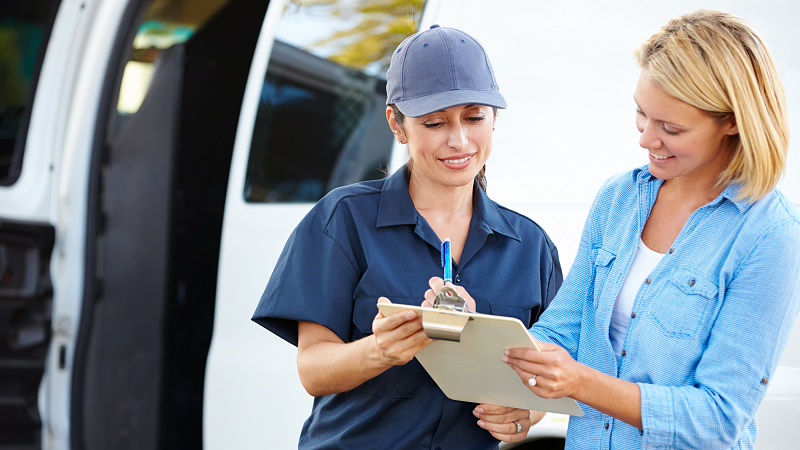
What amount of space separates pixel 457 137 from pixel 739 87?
544 mm

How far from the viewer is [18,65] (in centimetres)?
280

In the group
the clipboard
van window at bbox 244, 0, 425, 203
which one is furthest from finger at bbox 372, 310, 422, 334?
van window at bbox 244, 0, 425, 203

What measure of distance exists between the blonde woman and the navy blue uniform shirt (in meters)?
0.29

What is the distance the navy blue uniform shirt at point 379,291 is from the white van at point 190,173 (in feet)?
1.16

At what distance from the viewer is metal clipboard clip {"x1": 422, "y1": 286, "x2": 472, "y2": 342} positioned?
114cm

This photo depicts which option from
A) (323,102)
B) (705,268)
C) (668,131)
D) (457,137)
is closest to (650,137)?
(668,131)

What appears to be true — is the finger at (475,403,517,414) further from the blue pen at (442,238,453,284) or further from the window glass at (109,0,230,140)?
the window glass at (109,0,230,140)

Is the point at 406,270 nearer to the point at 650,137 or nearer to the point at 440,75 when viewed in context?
the point at 440,75

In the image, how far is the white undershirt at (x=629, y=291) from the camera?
1.38m

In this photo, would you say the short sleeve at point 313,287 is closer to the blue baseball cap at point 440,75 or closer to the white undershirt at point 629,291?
the blue baseball cap at point 440,75

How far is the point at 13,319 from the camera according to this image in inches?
106

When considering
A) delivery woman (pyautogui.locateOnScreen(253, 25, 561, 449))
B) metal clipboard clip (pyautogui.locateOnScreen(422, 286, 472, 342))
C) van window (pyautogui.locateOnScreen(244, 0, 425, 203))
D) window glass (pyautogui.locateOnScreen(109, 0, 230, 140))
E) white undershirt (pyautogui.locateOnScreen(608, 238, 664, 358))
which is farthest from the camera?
window glass (pyautogui.locateOnScreen(109, 0, 230, 140))

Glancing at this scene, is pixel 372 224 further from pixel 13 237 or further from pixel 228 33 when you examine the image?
pixel 228 33

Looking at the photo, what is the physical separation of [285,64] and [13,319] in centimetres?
138
